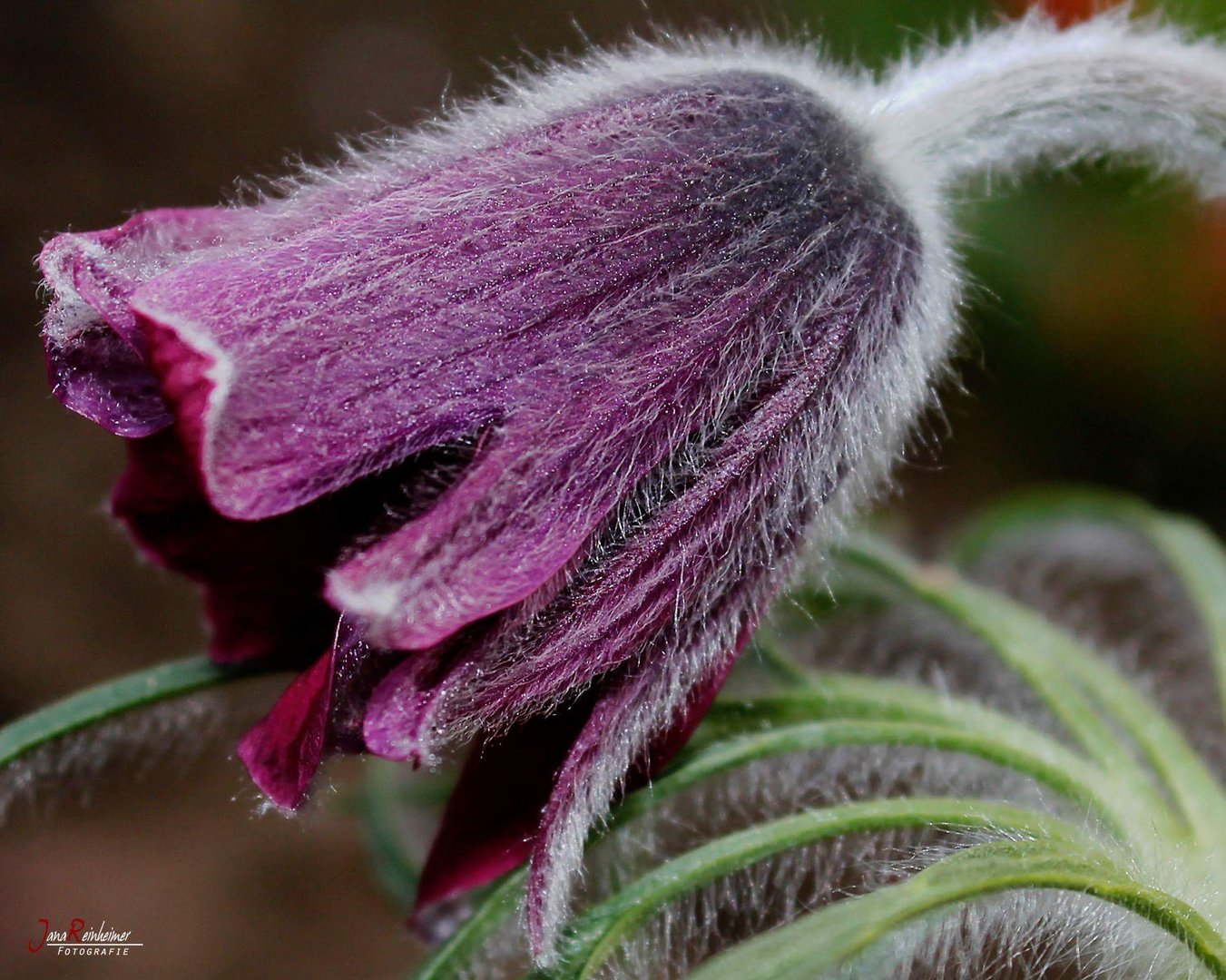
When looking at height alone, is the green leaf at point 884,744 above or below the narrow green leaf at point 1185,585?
below

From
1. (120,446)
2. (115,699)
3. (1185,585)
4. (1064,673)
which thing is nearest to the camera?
(115,699)

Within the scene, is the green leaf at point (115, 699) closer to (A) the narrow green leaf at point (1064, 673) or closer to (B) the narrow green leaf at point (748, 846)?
(B) the narrow green leaf at point (748, 846)

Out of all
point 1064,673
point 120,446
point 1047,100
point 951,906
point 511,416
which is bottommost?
point 951,906

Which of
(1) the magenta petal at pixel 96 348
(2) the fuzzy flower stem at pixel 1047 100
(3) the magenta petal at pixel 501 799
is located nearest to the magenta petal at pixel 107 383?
(1) the magenta petal at pixel 96 348

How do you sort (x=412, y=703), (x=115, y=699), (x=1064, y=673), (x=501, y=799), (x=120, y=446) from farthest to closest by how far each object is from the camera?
1. (x=120, y=446)
2. (x=1064, y=673)
3. (x=115, y=699)
4. (x=501, y=799)
5. (x=412, y=703)

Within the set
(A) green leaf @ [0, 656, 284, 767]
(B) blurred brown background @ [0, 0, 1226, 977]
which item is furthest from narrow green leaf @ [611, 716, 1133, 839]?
(B) blurred brown background @ [0, 0, 1226, 977]

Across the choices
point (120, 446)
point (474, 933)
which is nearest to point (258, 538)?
point (474, 933)

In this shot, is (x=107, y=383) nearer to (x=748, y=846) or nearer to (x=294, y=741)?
(x=294, y=741)
